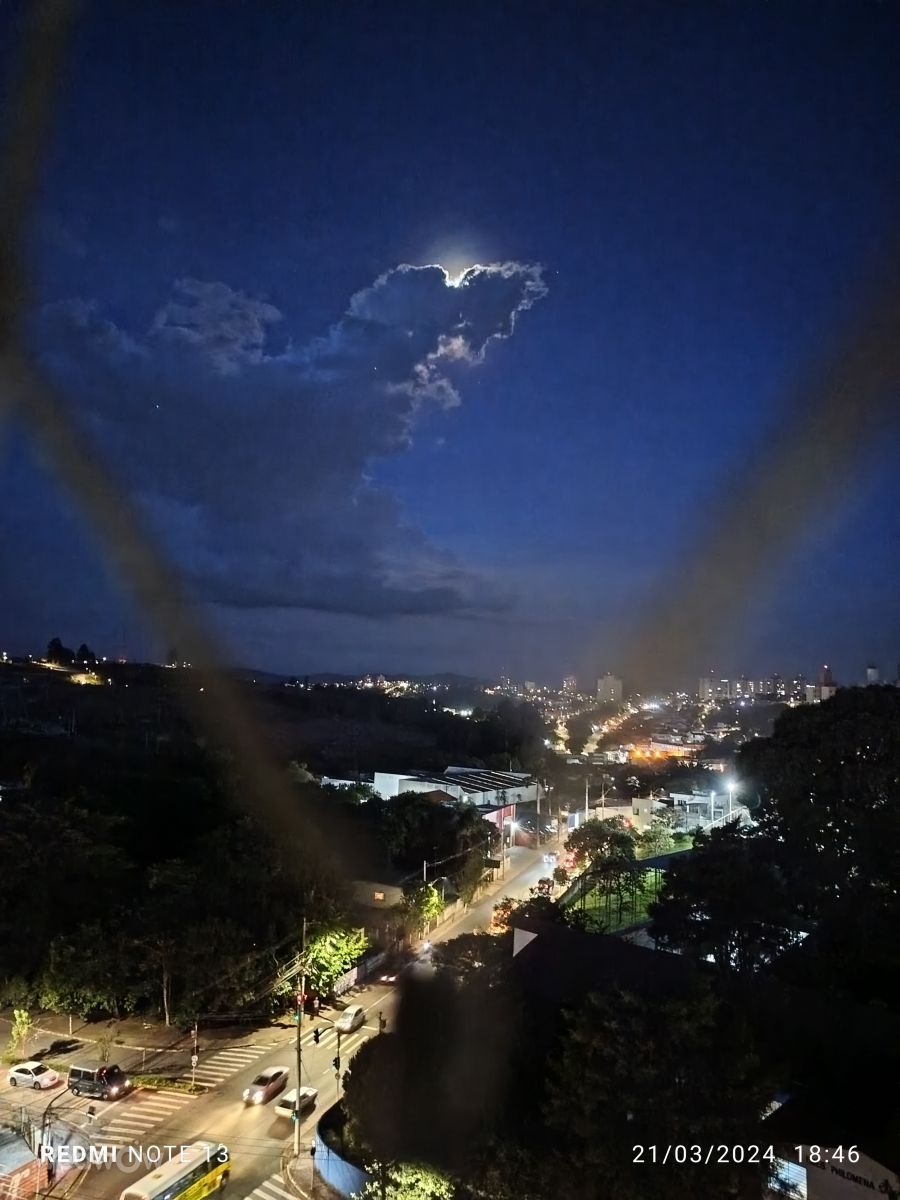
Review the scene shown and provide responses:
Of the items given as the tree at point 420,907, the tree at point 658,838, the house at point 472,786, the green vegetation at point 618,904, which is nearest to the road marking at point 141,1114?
the tree at point 420,907

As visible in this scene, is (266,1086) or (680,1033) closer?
(680,1033)

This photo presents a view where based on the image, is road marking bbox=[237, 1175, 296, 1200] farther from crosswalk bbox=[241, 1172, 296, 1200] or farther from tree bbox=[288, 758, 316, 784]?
tree bbox=[288, 758, 316, 784]

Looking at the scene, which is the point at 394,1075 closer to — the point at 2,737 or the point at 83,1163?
the point at 83,1163

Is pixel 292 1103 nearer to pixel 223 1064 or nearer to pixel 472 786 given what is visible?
pixel 223 1064

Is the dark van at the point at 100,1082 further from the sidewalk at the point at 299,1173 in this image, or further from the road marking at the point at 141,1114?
the sidewalk at the point at 299,1173

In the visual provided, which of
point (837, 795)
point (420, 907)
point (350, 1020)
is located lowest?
point (350, 1020)

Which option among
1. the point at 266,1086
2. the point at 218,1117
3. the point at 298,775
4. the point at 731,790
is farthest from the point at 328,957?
the point at 731,790

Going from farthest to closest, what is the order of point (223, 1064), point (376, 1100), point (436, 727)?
point (436, 727) < point (223, 1064) < point (376, 1100)
